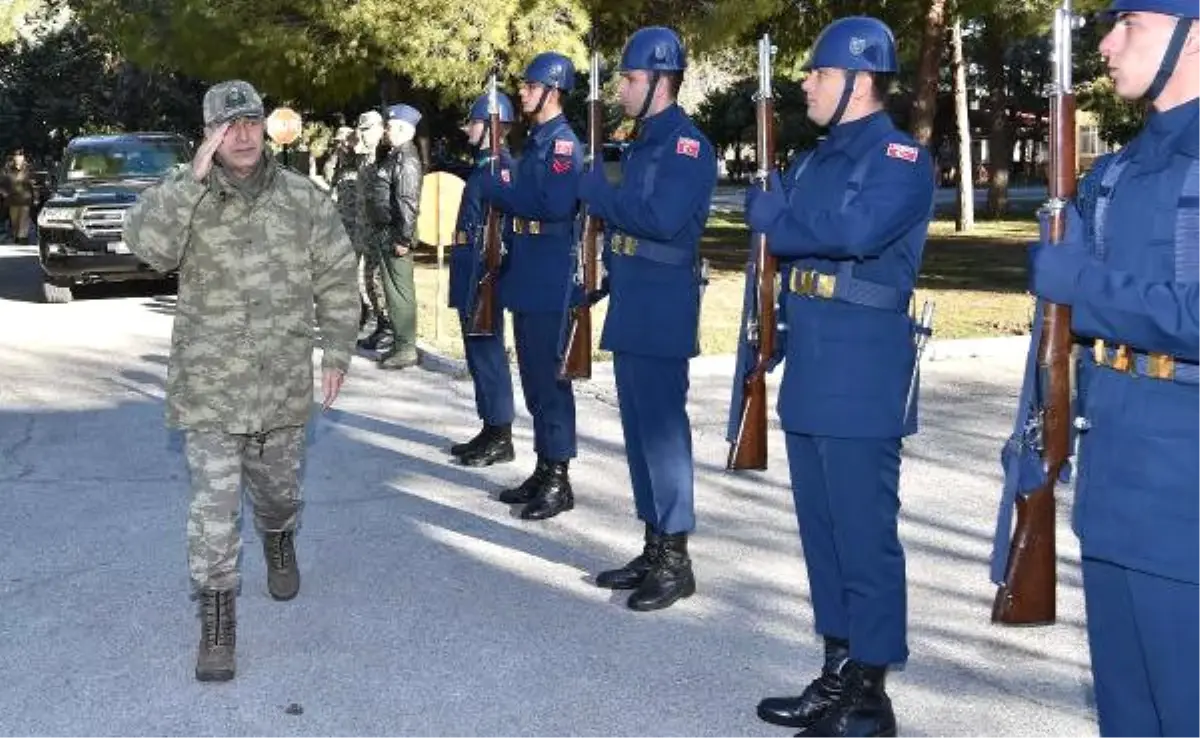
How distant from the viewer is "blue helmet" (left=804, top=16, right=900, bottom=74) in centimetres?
414

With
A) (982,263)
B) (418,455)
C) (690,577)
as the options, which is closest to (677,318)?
(690,577)

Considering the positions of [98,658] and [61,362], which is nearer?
[98,658]

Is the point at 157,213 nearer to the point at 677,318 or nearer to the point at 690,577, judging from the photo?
the point at 677,318

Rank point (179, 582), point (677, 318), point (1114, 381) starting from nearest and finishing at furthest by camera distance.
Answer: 1. point (1114, 381)
2. point (677, 318)
3. point (179, 582)

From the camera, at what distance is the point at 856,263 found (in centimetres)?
421

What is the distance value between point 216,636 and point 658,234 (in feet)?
6.60

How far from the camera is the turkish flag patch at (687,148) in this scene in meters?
5.25

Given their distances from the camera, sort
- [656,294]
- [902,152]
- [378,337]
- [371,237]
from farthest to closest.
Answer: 1. [378,337]
2. [371,237]
3. [656,294]
4. [902,152]

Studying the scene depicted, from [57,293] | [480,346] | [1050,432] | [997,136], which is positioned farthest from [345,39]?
[997,136]

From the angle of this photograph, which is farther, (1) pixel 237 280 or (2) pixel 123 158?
(2) pixel 123 158

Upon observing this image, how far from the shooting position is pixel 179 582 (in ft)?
19.6

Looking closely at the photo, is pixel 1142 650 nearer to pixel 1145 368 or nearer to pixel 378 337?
pixel 1145 368

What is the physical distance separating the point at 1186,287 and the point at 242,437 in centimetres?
327

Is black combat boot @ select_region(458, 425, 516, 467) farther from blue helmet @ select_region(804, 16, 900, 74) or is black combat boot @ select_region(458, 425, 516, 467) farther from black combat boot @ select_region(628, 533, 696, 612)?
blue helmet @ select_region(804, 16, 900, 74)
